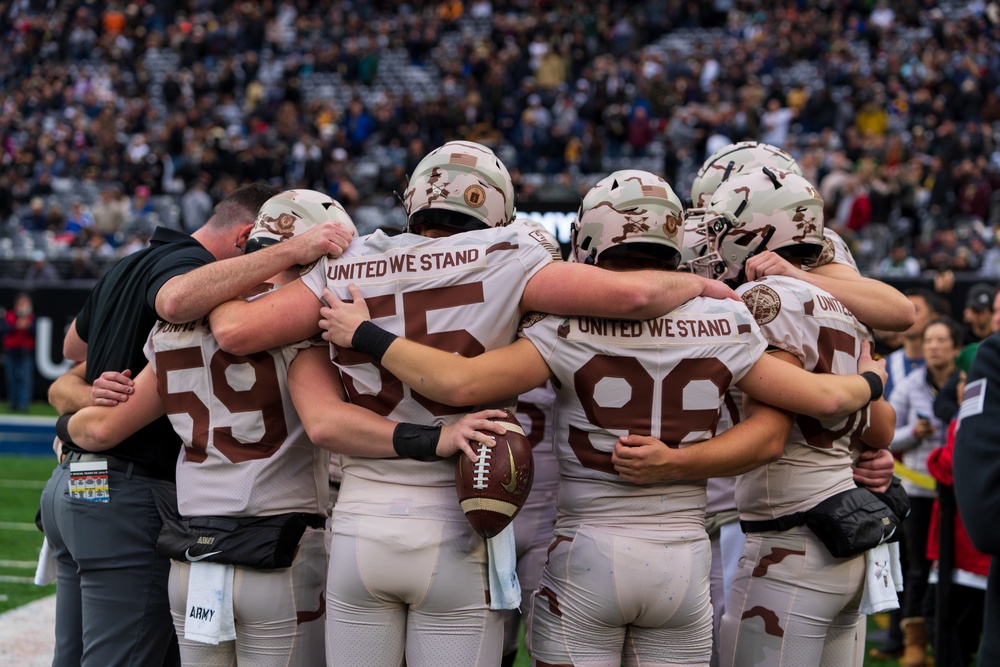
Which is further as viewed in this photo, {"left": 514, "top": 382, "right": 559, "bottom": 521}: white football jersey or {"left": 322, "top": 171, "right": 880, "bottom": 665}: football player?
{"left": 514, "top": 382, "right": 559, "bottom": 521}: white football jersey

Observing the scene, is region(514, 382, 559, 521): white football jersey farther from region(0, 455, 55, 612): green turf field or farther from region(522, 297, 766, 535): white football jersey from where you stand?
region(0, 455, 55, 612): green turf field

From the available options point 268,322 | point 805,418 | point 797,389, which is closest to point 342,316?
point 268,322

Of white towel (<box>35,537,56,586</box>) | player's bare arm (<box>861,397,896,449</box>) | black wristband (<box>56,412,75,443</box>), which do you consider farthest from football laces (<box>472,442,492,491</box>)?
white towel (<box>35,537,56,586</box>)

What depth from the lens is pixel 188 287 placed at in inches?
136

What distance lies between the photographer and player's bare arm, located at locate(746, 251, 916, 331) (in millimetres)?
3750

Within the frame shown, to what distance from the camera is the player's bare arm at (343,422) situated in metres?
3.17

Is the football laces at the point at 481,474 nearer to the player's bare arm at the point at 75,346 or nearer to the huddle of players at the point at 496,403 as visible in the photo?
the huddle of players at the point at 496,403

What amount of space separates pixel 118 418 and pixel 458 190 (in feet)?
4.69

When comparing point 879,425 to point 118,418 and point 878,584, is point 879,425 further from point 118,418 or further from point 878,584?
point 118,418

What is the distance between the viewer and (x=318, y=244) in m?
3.43

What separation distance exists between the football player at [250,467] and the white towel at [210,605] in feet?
0.10

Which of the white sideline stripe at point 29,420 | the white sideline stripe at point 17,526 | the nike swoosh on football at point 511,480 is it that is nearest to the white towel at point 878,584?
the nike swoosh on football at point 511,480

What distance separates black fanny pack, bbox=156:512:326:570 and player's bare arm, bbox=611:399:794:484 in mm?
1041

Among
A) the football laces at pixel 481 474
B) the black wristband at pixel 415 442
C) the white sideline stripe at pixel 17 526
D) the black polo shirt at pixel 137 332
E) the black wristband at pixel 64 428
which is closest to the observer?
the football laces at pixel 481 474
